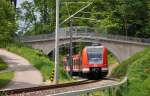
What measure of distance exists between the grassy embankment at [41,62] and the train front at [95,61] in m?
3.09

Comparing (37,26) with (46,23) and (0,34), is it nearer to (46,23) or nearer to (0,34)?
(46,23)

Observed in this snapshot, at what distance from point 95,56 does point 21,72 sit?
8.78 m

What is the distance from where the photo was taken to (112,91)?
1983 centimetres

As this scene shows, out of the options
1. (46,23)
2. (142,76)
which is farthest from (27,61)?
(46,23)

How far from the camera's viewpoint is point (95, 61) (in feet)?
171

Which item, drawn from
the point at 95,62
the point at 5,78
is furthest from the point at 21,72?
the point at 95,62

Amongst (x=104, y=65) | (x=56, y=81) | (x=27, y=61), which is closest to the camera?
(x=56, y=81)

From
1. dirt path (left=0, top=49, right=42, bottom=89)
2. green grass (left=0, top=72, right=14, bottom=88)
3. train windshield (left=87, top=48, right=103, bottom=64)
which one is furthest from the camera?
train windshield (left=87, top=48, right=103, bottom=64)

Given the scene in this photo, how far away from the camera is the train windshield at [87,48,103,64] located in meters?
52.0

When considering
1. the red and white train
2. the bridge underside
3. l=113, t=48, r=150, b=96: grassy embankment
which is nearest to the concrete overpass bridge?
the bridge underside

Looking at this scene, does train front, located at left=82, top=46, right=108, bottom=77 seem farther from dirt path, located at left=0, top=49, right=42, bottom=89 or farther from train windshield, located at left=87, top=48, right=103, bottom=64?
dirt path, located at left=0, top=49, right=42, bottom=89

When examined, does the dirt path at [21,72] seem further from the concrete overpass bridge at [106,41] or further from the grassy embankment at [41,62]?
the concrete overpass bridge at [106,41]

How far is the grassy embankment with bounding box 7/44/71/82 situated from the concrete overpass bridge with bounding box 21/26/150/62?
50.8 feet

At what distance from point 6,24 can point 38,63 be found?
7341mm
